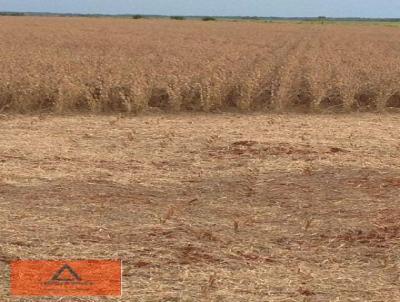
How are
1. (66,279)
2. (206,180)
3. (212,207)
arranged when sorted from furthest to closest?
(206,180)
(212,207)
(66,279)

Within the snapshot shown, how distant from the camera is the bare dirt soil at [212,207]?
4262 millimetres

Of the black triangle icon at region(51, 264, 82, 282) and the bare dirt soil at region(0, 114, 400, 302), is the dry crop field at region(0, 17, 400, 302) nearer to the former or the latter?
the bare dirt soil at region(0, 114, 400, 302)

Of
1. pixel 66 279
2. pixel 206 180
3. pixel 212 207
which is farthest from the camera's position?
pixel 206 180

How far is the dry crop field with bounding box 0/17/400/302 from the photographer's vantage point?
439 cm

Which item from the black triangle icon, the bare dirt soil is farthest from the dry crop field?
the black triangle icon

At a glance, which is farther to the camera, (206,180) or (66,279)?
(206,180)

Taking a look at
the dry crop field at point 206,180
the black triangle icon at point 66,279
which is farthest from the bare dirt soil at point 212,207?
the black triangle icon at point 66,279

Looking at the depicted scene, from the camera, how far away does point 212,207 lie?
19.3 feet
